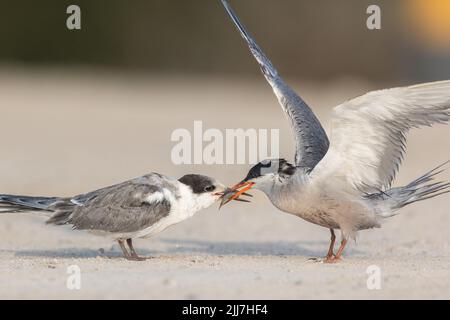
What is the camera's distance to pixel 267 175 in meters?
7.35

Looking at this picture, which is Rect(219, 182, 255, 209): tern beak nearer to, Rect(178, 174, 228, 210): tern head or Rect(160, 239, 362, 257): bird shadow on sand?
Rect(178, 174, 228, 210): tern head

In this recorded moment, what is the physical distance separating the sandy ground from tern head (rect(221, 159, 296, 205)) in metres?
0.59

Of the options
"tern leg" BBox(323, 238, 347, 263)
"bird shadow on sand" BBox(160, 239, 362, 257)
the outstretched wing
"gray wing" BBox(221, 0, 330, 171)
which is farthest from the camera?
"bird shadow on sand" BBox(160, 239, 362, 257)

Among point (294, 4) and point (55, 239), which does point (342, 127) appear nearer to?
point (55, 239)

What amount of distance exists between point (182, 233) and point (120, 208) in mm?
2448

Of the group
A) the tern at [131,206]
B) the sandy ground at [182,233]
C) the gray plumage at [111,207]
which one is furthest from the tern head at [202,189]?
the sandy ground at [182,233]

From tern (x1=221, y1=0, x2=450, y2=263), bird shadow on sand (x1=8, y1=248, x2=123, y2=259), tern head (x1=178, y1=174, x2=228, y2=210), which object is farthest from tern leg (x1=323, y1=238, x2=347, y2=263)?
bird shadow on sand (x1=8, y1=248, x2=123, y2=259)

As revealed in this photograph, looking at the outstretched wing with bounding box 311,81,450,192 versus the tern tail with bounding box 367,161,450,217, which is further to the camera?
the tern tail with bounding box 367,161,450,217

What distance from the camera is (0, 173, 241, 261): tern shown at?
727cm

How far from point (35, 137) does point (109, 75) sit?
9.51 meters

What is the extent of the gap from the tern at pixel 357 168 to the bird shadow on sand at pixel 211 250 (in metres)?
0.82

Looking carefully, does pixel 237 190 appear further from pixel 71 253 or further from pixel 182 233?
pixel 182 233

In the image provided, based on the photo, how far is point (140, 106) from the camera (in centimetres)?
2234

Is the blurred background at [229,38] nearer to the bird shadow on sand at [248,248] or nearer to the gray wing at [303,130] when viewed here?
the bird shadow on sand at [248,248]
